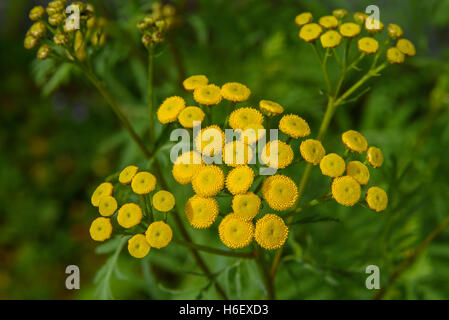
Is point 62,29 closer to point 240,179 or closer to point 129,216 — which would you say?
point 129,216

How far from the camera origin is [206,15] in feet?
8.86

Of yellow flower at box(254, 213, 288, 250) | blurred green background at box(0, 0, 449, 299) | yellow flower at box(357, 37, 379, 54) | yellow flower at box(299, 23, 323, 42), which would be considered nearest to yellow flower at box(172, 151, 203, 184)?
yellow flower at box(254, 213, 288, 250)

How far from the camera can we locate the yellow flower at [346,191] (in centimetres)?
126

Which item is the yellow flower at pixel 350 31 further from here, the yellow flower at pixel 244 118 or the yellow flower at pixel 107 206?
the yellow flower at pixel 107 206

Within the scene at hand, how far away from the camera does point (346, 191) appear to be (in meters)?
1.27

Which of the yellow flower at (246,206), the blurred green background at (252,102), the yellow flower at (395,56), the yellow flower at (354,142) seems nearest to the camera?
the yellow flower at (246,206)

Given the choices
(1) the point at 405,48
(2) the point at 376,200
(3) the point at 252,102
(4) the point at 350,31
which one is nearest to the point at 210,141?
(2) the point at 376,200

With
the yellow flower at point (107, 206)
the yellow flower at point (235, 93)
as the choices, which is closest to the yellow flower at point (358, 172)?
the yellow flower at point (235, 93)

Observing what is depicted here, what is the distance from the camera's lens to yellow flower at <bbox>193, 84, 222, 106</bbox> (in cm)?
136

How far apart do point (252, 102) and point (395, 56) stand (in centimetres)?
181

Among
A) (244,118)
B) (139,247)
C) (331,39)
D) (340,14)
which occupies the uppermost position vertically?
(340,14)

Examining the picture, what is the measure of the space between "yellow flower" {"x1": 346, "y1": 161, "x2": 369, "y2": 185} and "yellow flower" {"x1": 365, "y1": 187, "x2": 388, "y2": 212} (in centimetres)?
4

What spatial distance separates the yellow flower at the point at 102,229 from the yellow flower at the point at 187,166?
26cm

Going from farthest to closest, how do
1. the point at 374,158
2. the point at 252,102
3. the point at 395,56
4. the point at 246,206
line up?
the point at 252,102 < the point at 395,56 < the point at 374,158 < the point at 246,206
